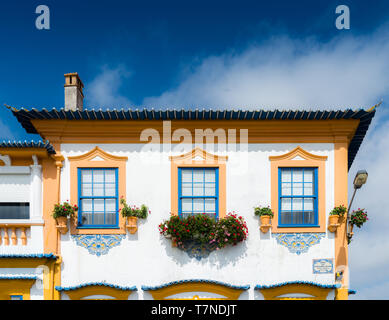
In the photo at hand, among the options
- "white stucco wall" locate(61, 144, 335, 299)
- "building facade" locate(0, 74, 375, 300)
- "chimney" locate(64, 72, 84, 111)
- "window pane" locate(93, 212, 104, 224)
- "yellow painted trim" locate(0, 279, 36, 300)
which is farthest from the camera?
"chimney" locate(64, 72, 84, 111)

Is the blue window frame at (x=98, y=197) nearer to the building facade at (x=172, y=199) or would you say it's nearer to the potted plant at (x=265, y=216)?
the building facade at (x=172, y=199)

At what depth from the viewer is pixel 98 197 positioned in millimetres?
8672

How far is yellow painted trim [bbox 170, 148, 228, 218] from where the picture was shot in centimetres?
867

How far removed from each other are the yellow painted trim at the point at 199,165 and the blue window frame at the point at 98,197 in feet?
4.65

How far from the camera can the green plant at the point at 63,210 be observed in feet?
27.1

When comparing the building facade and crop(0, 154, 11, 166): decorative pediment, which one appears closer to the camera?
the building facade

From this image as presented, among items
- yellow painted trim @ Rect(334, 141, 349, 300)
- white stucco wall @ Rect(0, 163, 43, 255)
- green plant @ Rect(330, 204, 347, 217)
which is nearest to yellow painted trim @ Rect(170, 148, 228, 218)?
green plant @ Rect(330, 204, 347, 217)

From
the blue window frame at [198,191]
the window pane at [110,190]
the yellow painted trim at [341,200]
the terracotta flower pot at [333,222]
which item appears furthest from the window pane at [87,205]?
the yellow painted trim at [341,200]

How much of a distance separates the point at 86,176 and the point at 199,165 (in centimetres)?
283

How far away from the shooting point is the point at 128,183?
344 inches

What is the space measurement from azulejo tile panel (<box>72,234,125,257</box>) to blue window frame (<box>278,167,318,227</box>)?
13.2 ft

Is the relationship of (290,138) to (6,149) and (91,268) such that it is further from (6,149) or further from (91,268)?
(6,149)

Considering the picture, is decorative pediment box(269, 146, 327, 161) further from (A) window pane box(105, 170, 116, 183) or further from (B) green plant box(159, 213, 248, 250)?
(A) window pane box(105, 170, 116, 183)

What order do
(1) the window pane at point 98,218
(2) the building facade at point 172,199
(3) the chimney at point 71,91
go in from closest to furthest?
1. (2) the building facade at point 172,199
2. (1) the window pane at point 98,218
3. (3) the chimney at point 71,91
